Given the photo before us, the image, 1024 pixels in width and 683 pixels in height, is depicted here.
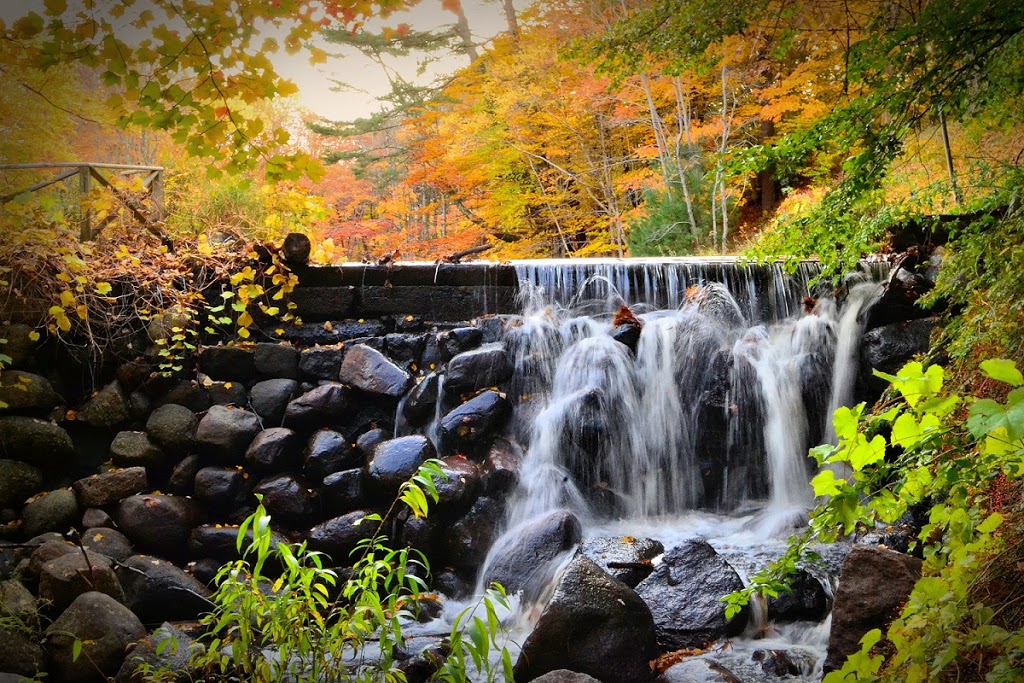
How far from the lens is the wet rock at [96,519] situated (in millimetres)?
4398

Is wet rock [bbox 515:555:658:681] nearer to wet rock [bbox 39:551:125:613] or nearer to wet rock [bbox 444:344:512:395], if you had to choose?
wet rock [bbox 39:551:125:613]

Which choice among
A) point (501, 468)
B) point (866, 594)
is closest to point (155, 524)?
point (501, 468)

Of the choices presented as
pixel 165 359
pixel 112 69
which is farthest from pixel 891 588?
pixel 165 359

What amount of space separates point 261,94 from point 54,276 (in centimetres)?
391

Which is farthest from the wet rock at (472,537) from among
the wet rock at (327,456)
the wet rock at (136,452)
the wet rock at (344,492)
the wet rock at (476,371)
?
the wet rock at (136,452)

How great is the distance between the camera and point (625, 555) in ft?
12.9

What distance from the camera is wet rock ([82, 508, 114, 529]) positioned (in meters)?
4.40

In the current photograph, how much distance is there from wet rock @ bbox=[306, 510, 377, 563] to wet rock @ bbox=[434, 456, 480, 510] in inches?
21.4

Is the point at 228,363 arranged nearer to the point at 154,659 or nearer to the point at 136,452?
the point at 136,452

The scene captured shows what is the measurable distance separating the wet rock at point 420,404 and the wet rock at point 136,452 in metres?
1.78

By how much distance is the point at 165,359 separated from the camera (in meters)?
5.44

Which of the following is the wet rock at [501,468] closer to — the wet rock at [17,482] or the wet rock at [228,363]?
the wet rock at [228,363]

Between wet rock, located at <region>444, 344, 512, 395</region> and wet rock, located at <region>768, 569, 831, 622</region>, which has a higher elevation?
wet rock, located at <region>444, 344, 512, 395</region>

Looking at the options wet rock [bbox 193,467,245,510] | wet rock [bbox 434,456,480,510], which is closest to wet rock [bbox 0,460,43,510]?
wet rock [bbox 193,467,245,510]
